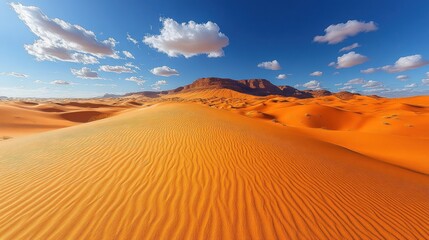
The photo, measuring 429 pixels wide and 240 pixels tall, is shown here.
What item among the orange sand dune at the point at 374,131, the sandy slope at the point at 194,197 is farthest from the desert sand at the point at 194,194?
the orange sand dune at the point at 374,131

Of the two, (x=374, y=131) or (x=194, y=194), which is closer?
(x=194, y=194)

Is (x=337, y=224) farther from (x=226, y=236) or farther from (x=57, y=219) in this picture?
(x=57, y=219)

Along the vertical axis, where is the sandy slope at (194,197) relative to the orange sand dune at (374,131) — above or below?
above

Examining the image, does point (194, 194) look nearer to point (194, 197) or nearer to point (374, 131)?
point (194, 197)

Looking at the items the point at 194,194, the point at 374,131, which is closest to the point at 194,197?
the point at 194,194

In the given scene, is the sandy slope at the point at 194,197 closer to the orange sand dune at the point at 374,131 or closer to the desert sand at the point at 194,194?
the desert sand at the point at 194,194

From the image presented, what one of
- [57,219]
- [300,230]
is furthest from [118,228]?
[300,230]

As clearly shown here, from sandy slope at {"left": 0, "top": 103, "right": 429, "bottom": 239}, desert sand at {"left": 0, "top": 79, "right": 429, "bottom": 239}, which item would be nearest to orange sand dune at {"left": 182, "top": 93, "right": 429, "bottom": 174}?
desert sand at {"left": 0, "top": 79, "right": 429, "bottom": 239}

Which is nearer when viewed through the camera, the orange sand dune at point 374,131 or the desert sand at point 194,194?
the desert sand at point 194,194

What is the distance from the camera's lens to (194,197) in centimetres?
361

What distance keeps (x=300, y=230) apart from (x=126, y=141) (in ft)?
21.2

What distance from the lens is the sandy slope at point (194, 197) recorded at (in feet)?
9.46

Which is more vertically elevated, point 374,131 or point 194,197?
point 194,197

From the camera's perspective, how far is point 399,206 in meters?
4.41
